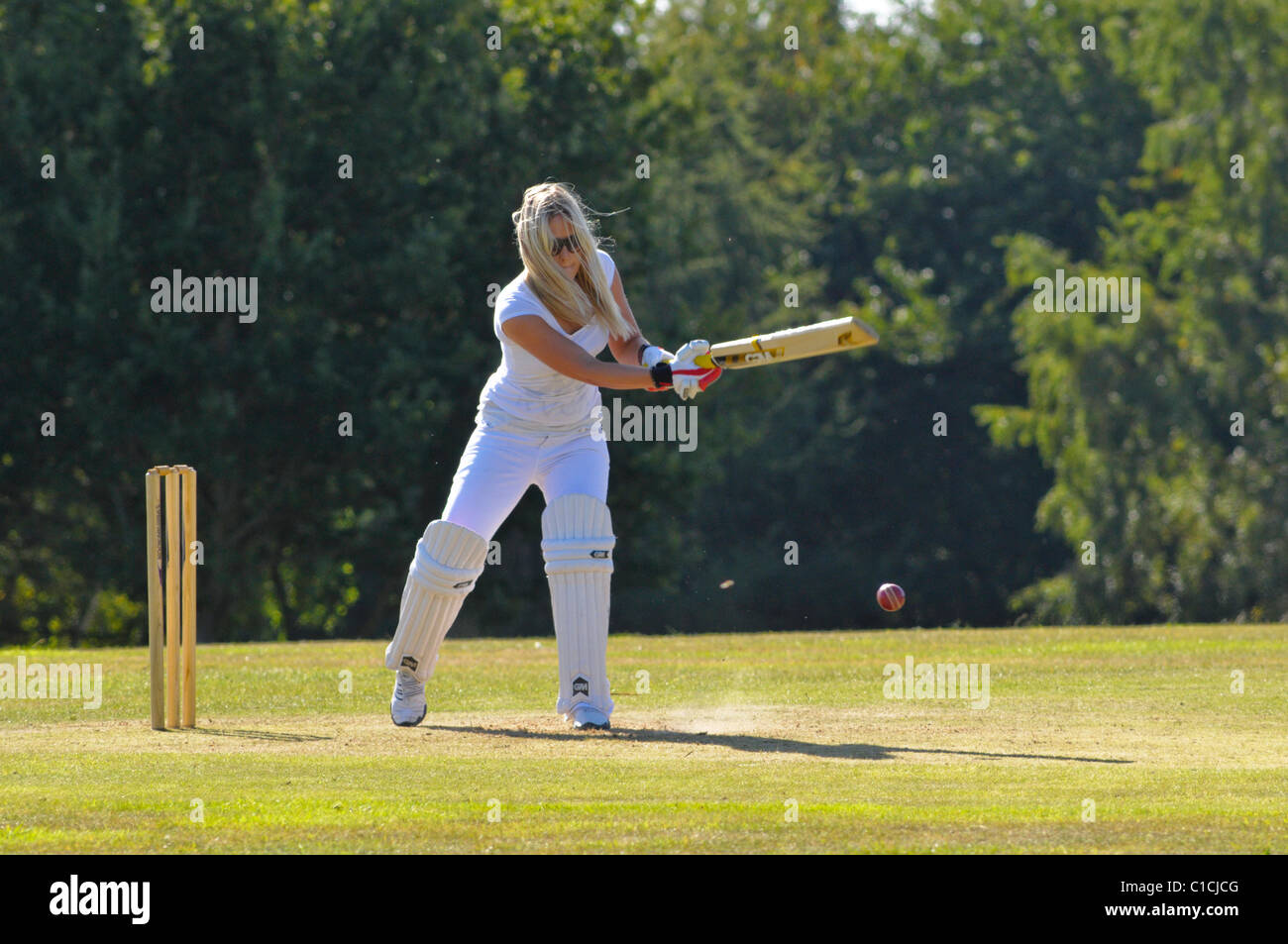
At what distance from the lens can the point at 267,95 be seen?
2788 centimetres

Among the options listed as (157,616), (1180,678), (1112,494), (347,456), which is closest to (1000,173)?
(1112,494)

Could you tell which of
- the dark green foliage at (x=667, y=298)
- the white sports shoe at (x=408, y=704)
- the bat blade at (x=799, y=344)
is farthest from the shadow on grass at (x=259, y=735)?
the dark green foliage at (x=667, y=298)

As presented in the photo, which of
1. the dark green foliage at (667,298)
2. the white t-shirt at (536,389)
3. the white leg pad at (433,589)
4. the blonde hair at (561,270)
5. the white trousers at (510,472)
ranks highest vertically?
the dark green foliage at (667,298)

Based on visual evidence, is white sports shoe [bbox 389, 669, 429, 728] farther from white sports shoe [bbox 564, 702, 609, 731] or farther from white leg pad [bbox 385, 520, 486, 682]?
white sports shoe [bbox 564, 702, 609, 731]

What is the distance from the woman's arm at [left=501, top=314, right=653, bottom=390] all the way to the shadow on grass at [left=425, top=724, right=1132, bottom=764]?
1484 mm

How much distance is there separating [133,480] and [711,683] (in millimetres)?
19168

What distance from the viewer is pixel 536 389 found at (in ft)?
29.4

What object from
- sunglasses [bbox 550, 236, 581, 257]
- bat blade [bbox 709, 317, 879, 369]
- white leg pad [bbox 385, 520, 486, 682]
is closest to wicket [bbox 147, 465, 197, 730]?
white leg pad [bbox 385, 520, 486, 682]

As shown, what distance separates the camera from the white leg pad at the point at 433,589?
8914 millimetres

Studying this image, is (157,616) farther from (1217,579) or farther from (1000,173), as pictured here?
(1000,173)

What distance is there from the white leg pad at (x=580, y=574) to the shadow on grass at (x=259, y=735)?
112cm

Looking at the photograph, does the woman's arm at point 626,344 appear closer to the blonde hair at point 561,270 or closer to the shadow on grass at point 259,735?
the blonde hair at point 561,270

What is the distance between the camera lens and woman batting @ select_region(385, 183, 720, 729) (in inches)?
342

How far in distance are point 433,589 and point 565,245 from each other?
1601 mm
